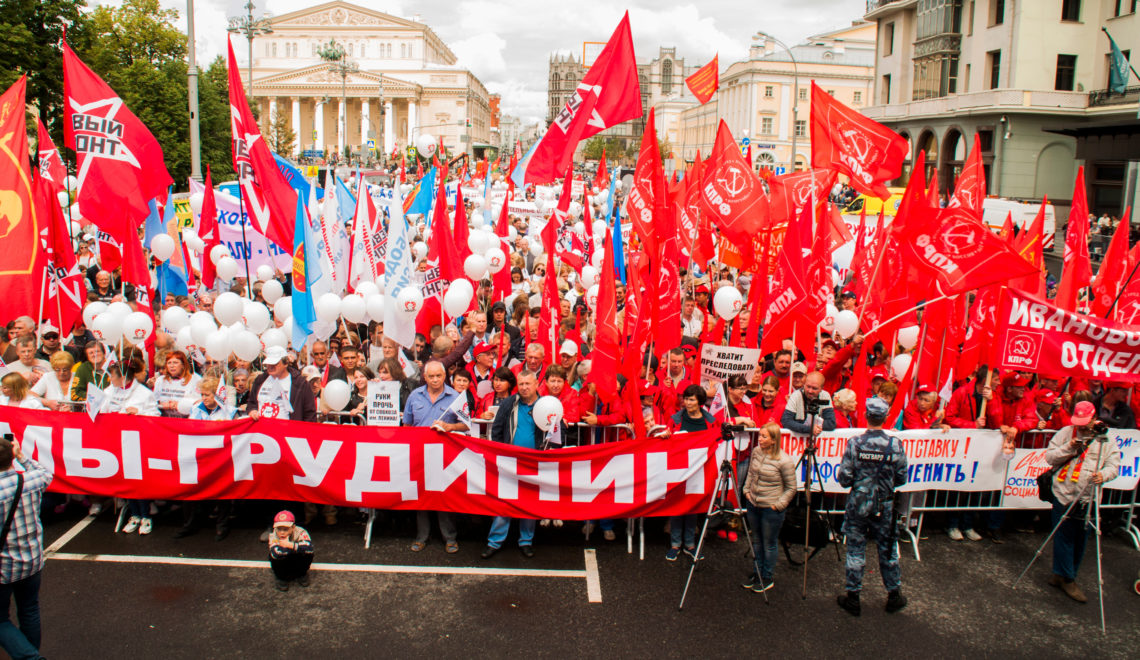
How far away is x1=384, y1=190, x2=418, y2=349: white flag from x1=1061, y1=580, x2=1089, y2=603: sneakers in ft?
20.2

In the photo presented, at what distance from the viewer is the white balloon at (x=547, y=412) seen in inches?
258

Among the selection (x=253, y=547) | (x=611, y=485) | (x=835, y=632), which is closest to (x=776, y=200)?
(x=611, y=485)

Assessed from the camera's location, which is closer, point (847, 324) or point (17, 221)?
point (17, 221)

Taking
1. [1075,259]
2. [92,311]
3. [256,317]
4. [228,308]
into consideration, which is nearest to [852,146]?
[1075,259]

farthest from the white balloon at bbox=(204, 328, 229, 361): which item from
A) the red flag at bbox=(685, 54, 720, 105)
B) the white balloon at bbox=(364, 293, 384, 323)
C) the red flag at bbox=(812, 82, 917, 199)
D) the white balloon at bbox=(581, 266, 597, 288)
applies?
the red flag at bbox=(685, 54, 720, 105)

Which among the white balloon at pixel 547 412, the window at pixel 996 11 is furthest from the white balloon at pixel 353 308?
the window at pixel 996 11

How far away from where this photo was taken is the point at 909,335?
8.90 meters

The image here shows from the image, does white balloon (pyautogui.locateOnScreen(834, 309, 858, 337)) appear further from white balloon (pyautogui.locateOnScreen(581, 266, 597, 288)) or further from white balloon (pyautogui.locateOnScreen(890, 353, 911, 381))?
white balloon (pyautogui.locateOnScreen(581, 266, 597, 288))

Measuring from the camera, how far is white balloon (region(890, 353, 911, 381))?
8.12 m

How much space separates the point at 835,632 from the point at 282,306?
673cm

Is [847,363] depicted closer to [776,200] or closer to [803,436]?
[803,436]

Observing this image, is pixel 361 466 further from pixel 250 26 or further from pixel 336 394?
pixel 250 26

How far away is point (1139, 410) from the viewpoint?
753 centimetres

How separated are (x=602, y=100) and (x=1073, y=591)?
601 cm
